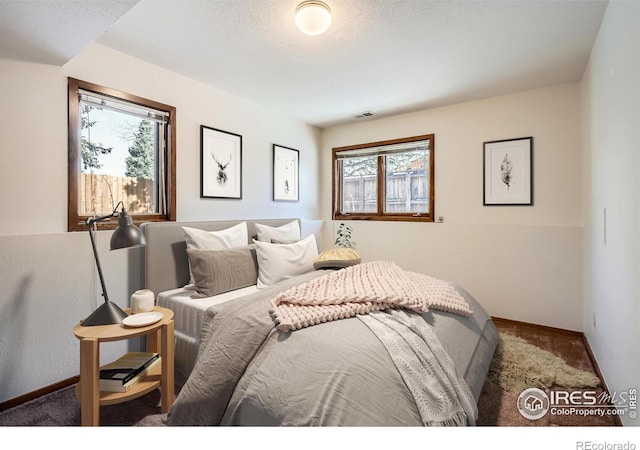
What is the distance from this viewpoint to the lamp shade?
5.44ft

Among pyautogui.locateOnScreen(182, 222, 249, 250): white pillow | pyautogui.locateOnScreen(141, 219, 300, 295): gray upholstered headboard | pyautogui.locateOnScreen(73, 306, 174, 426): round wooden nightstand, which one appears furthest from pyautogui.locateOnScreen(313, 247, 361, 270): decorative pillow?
pyautogui.locateOnScreen(73, 306, 174, 426): round wooden nightstand

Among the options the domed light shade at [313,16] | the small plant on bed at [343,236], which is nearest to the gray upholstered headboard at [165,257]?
the domed light shade at [313,16]

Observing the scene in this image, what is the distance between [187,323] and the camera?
205 cm

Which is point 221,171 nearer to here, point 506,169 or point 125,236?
point 125,236

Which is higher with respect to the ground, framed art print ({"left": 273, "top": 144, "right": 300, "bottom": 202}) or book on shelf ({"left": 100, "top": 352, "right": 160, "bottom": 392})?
framed art print ({"left": 273, "top": 144, "right": 300, "bottom": 202})

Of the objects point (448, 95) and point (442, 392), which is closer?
point (442, 392)

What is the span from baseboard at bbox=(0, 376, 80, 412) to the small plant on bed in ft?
10.2

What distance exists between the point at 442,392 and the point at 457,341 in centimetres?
48

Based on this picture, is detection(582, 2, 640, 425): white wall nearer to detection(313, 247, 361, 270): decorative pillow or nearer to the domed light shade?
the domed light shade

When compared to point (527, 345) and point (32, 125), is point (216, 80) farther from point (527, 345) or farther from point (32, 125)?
point (527, 345)

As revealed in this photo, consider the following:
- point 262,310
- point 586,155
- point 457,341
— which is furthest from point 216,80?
point 586,155

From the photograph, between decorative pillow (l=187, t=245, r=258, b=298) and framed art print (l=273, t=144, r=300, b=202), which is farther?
framed art print (l=273, t=144, r=300, b=202)

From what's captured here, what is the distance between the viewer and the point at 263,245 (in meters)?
2.56

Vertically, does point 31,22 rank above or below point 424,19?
below
